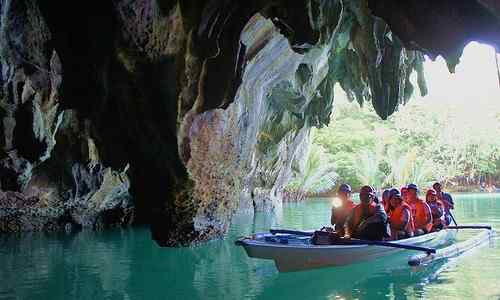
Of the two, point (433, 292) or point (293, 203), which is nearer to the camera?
point (433, 292)

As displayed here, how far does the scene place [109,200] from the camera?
17.7 metres

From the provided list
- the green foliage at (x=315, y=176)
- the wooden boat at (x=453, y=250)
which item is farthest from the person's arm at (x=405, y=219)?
the green foliage at (x=315, y=176)

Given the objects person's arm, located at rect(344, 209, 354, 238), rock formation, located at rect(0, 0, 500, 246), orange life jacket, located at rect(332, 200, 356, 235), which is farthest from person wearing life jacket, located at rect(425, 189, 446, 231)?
person's arm, located at rect(344, 209, 354, 238)

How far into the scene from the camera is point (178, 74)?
9.38 meters

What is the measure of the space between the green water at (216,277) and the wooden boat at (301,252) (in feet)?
0.44

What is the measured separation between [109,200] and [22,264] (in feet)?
25.0

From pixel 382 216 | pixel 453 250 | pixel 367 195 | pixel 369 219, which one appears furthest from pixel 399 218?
pixel 367 195

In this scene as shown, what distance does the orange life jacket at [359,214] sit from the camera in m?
9.04

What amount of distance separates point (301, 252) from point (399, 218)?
2645mm

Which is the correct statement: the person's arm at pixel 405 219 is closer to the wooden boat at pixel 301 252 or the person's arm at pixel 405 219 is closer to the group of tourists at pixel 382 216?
the group of tourists at pixel 382 216

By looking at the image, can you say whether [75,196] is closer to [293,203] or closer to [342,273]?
[342,273]

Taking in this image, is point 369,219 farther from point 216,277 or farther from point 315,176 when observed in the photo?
point 315,176

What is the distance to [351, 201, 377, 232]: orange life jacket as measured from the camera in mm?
9037

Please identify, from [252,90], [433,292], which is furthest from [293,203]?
[433,292]
